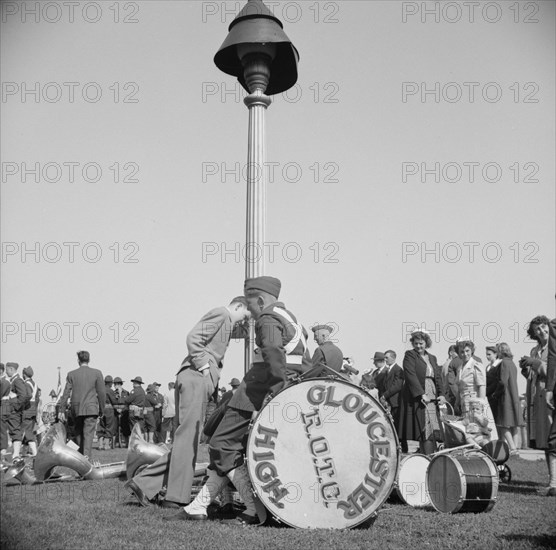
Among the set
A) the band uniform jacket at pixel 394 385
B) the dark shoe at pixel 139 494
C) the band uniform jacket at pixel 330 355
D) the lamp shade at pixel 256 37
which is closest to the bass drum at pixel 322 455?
the dark shoe at pixel 139 494

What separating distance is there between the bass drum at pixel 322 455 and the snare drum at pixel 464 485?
1273mm

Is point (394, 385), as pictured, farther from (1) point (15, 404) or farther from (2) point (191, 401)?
(1) point (15, 404)

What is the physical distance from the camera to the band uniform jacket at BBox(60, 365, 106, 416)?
40.5 ft

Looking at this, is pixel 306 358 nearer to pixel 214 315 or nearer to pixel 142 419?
pixel 214 315

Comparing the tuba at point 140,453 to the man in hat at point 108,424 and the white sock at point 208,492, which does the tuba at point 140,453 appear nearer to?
the white sock at point 208,492

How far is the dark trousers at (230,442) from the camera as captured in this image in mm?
5945

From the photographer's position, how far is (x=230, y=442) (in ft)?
19.7

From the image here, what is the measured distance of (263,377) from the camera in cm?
599

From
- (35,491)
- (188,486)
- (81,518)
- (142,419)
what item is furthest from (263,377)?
(142,419)

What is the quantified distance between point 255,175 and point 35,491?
635cm

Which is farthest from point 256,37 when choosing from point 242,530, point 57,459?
point 242,530

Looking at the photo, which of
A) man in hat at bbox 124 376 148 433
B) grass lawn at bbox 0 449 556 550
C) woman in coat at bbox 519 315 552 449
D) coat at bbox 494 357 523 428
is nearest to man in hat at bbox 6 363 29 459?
man in hat at bbox 124 376 148 433

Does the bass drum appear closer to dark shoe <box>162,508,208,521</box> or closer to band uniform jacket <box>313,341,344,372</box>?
dark shoe <box>162,508,208,521</box>

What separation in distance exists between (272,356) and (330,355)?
2.90 m
